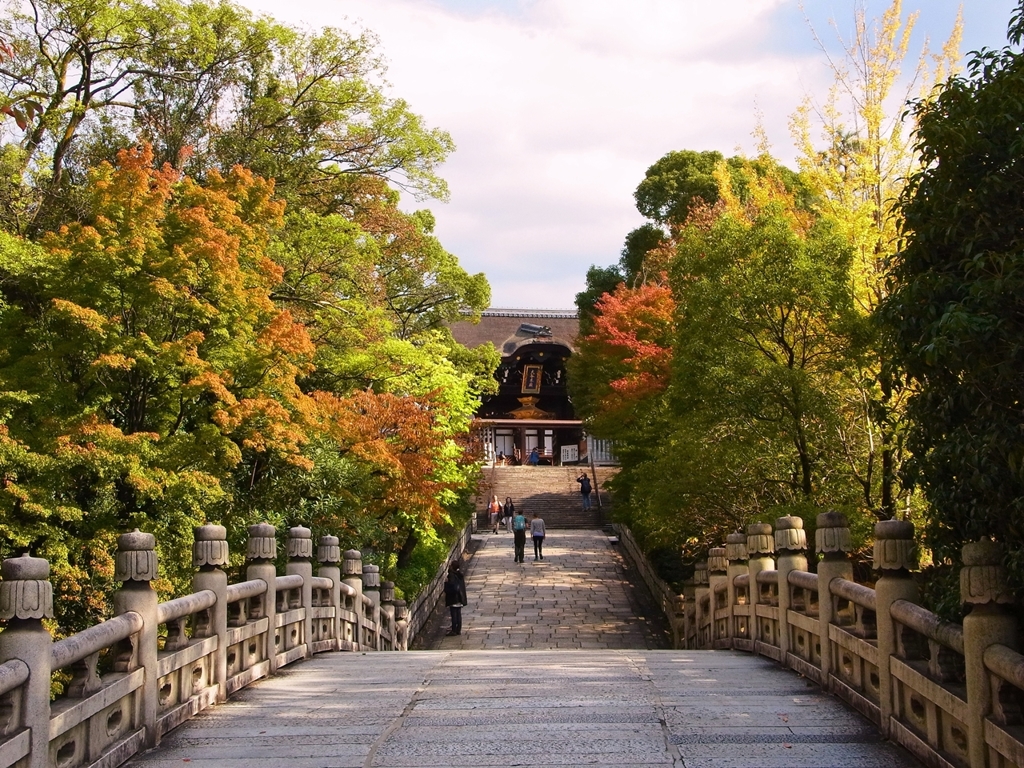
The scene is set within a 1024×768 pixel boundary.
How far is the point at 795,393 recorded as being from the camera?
1247 cm

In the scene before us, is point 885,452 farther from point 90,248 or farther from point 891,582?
point 90,248

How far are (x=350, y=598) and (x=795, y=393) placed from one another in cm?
593

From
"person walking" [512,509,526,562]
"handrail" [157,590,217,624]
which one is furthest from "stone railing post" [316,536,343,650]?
"person walking" [512,509,526,562]

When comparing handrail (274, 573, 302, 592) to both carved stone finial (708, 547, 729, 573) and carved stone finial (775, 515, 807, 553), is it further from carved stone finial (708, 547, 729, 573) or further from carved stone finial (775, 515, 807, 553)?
carved stone finial (708, 547, 729, 573)

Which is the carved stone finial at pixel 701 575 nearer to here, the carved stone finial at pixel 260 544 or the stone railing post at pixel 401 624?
the stone railing post at pixel 401 624

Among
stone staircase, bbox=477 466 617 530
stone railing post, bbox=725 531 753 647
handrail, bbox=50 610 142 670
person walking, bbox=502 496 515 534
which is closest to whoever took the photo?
handrail, bbox=50 610 142 670

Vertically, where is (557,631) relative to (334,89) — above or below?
below

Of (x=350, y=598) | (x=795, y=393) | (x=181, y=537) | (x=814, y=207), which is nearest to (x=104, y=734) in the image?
(x=350, y=598)

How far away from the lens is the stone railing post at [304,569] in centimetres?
995

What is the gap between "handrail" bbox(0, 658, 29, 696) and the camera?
4160mm

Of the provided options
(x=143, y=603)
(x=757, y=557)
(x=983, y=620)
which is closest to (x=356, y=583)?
(x=757, y=557)

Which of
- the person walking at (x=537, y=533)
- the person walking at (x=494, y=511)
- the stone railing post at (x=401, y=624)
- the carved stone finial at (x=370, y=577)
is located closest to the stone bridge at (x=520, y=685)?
the carved stone finial at (x=370, y=577)

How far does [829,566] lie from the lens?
7332 mm

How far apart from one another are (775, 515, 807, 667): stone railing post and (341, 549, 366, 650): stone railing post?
18.3 feet
